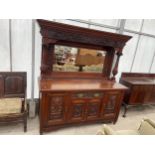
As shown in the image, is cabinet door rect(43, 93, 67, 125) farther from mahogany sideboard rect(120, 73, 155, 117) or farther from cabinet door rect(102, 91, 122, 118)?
mahogany sideboard rect(120, 73, 155, 117)

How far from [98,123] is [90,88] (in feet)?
2.91

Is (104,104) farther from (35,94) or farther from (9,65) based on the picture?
(9,65)

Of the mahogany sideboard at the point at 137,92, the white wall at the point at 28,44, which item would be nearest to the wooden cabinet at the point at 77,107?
the mahogany sideboard at the point at 137,92

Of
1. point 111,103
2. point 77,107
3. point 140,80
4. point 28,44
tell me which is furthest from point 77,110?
point 140,80

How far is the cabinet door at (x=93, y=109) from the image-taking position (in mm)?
2518

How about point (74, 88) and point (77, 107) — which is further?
point (77, 107)

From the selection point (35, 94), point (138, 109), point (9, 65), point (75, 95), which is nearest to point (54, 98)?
point (75, 95)

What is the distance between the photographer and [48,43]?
7.48 ft

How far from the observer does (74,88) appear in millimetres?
2295

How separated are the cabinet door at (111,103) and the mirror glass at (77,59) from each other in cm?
62

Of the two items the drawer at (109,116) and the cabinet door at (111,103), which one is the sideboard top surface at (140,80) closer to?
the cabinet door at (111,103)

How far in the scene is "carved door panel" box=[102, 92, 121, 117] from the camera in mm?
2630

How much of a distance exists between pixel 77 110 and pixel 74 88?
0.43 meters

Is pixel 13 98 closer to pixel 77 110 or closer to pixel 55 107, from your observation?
pixel 55 107
